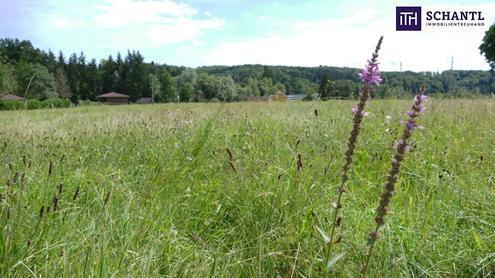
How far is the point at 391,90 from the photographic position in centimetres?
761

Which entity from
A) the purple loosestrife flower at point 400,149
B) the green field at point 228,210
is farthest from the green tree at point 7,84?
the purple loosestrife flower at point 400,149

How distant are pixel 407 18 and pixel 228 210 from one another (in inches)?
239

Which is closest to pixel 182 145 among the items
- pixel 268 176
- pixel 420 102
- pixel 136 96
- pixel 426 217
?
pixel 268 176

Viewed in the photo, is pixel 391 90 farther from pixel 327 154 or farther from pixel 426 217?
pixel 426 217

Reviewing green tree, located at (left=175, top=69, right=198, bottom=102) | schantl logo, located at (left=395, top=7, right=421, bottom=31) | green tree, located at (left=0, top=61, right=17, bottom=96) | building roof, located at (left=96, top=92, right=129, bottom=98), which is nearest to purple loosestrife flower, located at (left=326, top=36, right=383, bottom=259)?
green tree, located at (left=175, top=69, right=198, bottom=102)

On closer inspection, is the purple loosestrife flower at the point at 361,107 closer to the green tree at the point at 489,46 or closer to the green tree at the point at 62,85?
the green tree at the point at 489,46

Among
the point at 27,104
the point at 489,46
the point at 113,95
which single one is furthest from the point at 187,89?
the point at 113,95

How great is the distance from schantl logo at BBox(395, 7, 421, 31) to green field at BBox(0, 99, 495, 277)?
3192 mm

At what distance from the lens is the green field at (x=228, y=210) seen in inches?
64.2

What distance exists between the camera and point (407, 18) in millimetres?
6551

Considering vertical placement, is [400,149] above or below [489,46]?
below

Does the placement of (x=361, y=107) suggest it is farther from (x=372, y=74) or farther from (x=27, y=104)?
(x=27, y=104)

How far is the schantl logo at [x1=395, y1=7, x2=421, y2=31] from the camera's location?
6492 millimetres

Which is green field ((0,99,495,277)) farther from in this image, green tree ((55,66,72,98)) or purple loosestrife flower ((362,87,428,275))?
green tree ((55,66,72,98))
